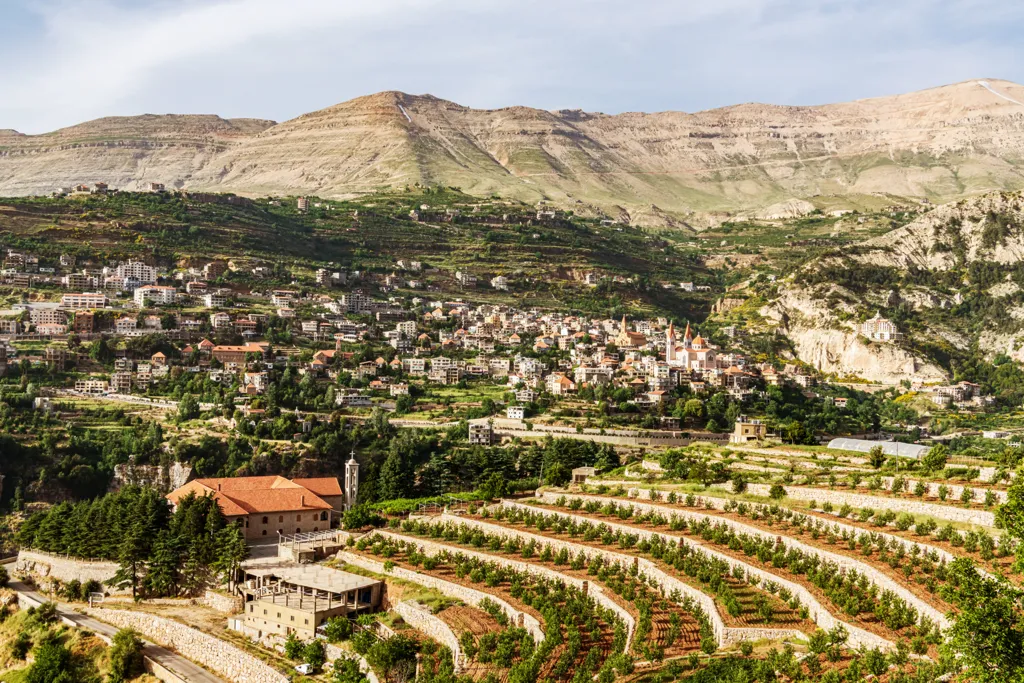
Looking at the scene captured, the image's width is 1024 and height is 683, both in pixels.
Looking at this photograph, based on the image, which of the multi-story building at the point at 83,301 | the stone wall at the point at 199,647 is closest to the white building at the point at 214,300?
the multi-story building at the point at 83,301

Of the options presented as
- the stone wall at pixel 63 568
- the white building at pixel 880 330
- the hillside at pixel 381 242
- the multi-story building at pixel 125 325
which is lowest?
the stone wall at pixel 63 568

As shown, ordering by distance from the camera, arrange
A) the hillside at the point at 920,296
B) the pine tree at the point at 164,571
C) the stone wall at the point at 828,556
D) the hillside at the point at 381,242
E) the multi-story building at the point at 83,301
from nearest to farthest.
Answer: the stone wall at the point at 828,556, the pine tree at the point at 164,571, the multi-story building at the point at 83,301, the hillside at the point at 920,296, the hillside at the point at 381,242

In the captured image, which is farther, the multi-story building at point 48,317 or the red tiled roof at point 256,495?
the multi-story building at point 48,317

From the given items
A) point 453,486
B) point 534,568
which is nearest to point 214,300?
point 453,486

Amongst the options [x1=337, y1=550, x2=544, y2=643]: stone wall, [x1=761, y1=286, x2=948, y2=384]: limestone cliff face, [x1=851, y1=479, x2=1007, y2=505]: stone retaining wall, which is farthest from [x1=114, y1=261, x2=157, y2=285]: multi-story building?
[x1=851, y1=479, x2=1007, y2=505]: stone retaining wall

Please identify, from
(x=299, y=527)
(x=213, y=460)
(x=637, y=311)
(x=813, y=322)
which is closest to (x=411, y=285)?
(x=637, y=311)

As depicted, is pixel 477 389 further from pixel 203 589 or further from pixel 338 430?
pixel 203 589

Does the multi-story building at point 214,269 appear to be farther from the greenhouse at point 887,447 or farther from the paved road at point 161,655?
the paved road at point 161,655

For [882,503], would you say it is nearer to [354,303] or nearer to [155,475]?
[155,475]
